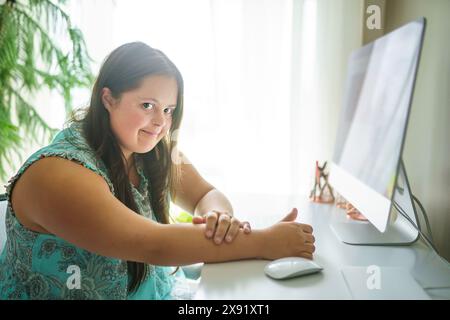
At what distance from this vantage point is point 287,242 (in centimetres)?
80

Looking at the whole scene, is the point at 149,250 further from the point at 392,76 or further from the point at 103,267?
the point at 392,76

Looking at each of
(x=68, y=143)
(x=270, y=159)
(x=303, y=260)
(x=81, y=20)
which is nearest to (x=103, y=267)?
(x=68, y=143)

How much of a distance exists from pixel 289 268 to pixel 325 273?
9 cm

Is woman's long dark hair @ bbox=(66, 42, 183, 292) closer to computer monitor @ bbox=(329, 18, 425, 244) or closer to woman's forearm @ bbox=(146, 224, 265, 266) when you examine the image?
woman's forearm @ bbox=(146, 224, 265, 266)

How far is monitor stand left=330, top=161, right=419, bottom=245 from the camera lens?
92 cm

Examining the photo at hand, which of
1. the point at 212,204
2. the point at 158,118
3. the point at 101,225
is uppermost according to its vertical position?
the point at 158,118

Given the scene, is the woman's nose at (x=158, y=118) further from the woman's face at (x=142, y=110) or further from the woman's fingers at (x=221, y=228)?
the woman's fingers at (x=221, y=228)

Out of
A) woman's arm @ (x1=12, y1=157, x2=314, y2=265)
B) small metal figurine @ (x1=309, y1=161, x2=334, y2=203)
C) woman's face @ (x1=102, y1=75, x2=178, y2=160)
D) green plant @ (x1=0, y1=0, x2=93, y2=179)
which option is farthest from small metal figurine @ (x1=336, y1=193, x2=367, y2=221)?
green plant @ (x1=0, y1=0, x2=93, y2=179)

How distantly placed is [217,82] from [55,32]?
2.66ft

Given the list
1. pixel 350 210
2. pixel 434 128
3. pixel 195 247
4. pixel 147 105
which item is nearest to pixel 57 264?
pixel 195 247

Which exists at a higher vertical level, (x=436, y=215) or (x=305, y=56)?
(x=305, y=56)

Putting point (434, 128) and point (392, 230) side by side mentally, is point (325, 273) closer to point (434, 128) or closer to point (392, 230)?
point (392, 230)

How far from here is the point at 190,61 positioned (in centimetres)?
184

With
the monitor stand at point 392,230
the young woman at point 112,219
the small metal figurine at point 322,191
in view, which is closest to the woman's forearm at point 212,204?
the young woman at point 112,219
